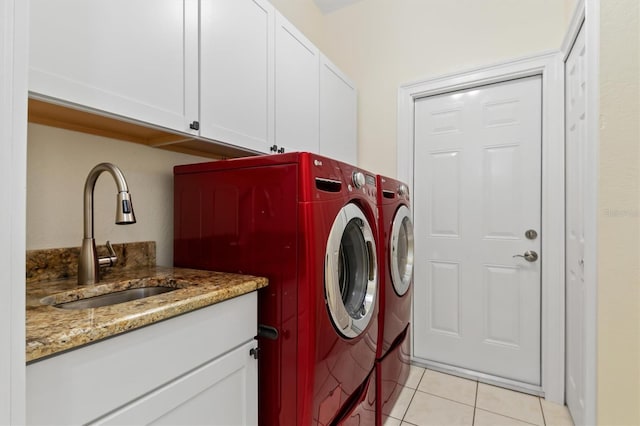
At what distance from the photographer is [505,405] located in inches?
77.5

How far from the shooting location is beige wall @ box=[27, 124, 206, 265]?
3.77 ft

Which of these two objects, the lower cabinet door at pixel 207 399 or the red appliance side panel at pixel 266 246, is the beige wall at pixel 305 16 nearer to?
the red appliance side panel at pixel 266 246

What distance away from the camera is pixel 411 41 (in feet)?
8.35

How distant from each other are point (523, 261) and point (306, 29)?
245cm

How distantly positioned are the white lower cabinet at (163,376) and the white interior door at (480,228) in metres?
1.74

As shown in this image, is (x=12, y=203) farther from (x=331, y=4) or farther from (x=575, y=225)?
(x=331, y=4)

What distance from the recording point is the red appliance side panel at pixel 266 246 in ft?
3.70

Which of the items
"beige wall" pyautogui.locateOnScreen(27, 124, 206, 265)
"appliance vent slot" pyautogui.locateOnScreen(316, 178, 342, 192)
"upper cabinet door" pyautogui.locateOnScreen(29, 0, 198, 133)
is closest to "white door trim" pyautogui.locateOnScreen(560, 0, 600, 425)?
"appliance vent slot" pyautogui.locateOnScreen(316, 178, 342, 192)

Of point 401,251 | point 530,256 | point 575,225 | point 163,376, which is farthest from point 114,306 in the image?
point 530,256

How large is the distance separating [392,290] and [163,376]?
4.17 ft

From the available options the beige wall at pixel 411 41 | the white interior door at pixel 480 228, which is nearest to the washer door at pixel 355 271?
the white interior door at pixel 480 228

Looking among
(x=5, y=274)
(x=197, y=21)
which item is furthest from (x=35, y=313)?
(x=197, y=21)

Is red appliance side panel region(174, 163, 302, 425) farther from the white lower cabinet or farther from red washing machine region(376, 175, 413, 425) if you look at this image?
red washing machine region(376, 175, 413, 425)

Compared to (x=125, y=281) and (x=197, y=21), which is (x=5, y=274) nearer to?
(x=125, y=281)
